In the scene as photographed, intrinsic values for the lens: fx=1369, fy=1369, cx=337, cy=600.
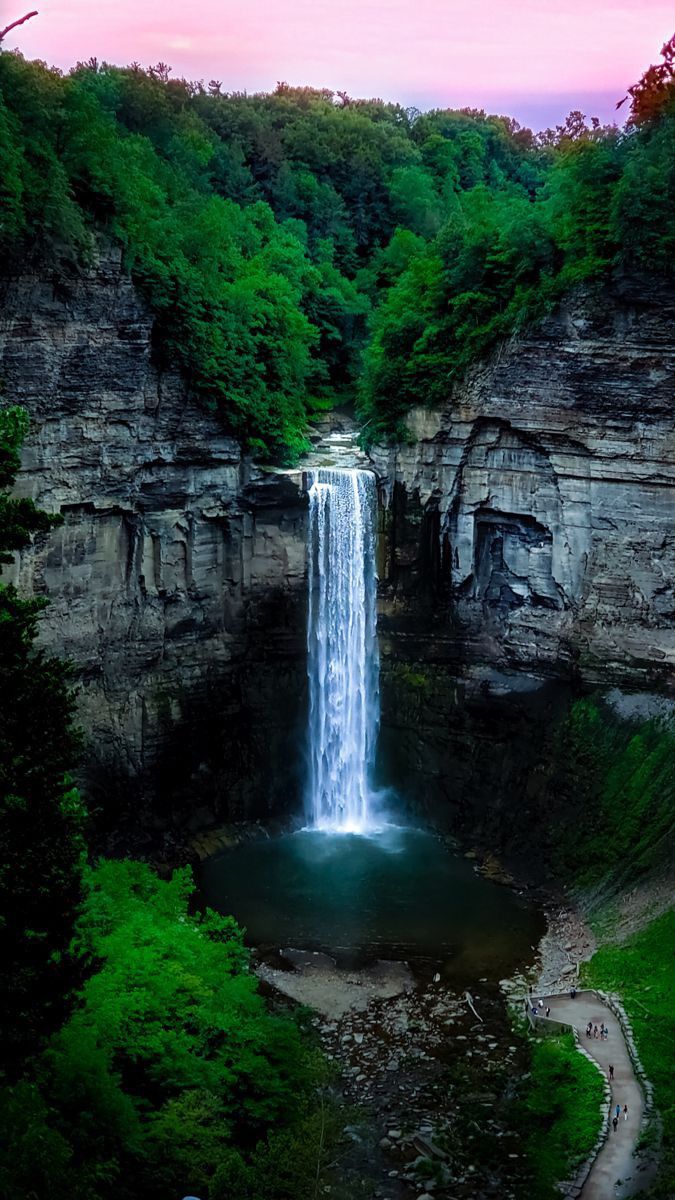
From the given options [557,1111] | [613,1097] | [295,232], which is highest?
[295,232]

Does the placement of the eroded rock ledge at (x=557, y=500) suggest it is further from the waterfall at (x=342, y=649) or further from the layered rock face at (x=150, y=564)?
the layered rock face at (x=150, y=564)

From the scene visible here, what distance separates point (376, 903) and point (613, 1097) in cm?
1150

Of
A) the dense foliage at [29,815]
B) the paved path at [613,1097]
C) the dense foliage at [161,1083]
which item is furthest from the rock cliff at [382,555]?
the dense foliage at [29,815]

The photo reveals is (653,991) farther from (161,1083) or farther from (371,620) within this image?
(371,620)

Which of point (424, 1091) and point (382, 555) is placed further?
point (382, 555)

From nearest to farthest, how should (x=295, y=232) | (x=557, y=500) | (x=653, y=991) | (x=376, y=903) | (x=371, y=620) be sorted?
(x=653, y=991) < (x=376, y=903) < (x=557, y=500) < (x=371, y=620) < (x=295, y=232)

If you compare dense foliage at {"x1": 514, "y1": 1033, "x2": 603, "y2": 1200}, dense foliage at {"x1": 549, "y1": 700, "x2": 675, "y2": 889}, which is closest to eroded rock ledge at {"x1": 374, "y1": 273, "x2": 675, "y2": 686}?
dense foliage at {"x1": 549, "y1": 700, "x2": 675, "y2": 889}

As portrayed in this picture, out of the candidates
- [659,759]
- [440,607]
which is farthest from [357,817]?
[659,759]

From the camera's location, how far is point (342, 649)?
45562 millimetres

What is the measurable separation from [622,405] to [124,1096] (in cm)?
2503

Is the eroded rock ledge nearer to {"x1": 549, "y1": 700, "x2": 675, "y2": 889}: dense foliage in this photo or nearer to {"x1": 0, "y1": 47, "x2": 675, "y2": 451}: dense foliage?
{"x1": 0, "y1": 47, "x2": 675, "y2": 451}: dense foliage

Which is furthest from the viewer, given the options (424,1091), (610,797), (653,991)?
(610,797)

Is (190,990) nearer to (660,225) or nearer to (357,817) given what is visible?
(357,817)

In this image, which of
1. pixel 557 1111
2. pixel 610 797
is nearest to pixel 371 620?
pixel 610 797
